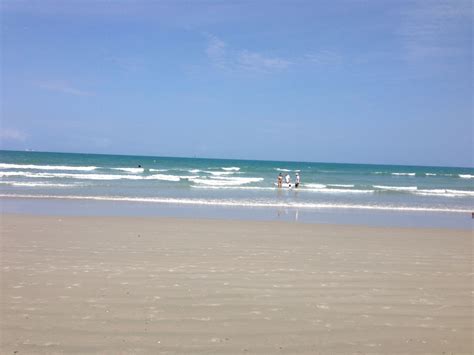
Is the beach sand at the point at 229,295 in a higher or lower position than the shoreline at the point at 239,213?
higher

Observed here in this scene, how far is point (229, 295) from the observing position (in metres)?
5.79

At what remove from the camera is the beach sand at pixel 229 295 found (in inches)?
172

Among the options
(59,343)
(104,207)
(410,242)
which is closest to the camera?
(59,343)

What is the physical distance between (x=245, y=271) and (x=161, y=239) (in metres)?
3.48

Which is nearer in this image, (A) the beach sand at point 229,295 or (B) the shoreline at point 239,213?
A: (A) the beach sand at point 229,295

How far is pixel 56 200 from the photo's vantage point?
1966 centimetres

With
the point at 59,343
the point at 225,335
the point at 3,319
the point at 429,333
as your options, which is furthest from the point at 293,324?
the point at 3,319

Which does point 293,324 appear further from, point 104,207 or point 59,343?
point 104,207

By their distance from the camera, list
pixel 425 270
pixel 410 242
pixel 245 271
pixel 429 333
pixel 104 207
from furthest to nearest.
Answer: pixel 104 207 → pixel 410 242 → pixel 425 270 → pixel 245 271 → pixel 429 333

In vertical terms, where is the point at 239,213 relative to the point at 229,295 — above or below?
below

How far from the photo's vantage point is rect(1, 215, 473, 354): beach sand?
4375 millimetres

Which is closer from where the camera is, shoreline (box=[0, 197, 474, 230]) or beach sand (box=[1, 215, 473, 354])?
beach sand (box=[1, 215, 473, 354])

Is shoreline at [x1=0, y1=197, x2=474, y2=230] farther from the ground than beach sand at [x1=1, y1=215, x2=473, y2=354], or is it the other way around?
beach sand at [x1=1, y1=215, x2=473, y2=354]

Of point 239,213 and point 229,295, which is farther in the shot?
point 239,213
